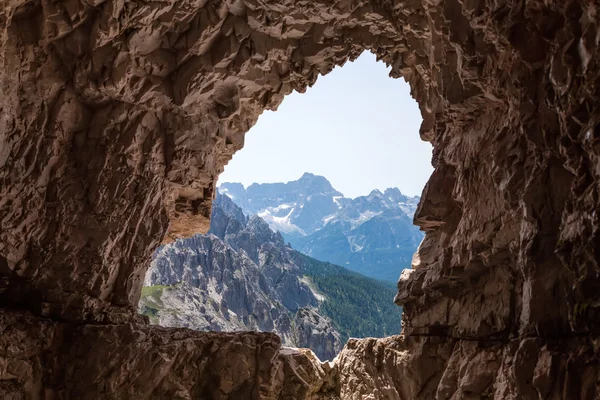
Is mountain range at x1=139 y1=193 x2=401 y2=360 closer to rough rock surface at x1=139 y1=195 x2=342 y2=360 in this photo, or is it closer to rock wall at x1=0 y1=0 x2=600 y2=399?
rough rock surface at x1=139 y1=195 x2=342 y2=360

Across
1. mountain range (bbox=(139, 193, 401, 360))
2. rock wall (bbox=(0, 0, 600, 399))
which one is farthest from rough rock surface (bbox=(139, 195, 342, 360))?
rock wall (bbox=(0, 0, 600, 399))

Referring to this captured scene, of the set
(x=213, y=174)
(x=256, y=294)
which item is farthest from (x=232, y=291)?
(x=213, y=174)

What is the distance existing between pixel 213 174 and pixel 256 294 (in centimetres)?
10928

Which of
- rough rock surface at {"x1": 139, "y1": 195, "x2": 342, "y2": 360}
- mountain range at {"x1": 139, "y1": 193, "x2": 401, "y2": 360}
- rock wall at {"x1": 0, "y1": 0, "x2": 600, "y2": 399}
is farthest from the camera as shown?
mountain range at {"x1": 139, "y1": 193, "x2": 401, "y2": 360}

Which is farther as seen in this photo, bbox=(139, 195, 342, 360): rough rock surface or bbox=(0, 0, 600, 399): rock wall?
bbox=(139, 195, 342, 360): rough rock surface

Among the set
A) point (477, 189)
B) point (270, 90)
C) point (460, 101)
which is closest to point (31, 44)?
point (270, 90)

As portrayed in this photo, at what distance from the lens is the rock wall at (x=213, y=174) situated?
9302 millimetres

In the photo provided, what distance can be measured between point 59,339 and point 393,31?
16521 millimetres

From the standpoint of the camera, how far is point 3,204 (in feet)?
45.6

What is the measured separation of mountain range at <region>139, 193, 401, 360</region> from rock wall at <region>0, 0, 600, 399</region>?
250ft

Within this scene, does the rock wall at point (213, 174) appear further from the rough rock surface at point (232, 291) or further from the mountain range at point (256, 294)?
the mountain range at point (256, 294)

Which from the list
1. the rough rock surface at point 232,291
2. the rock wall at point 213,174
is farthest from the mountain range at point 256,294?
the rock wall at point 213,174

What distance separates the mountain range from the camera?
100838 millimetres

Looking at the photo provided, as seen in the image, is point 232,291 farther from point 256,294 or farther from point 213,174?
point 213,174
